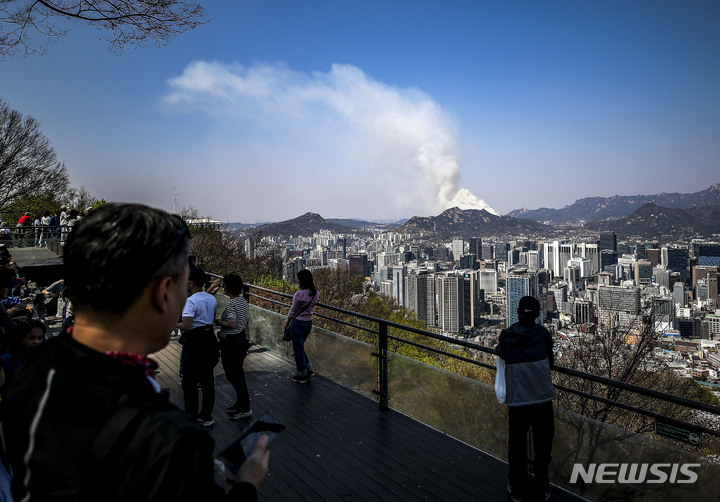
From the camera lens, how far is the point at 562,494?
3.48 metres

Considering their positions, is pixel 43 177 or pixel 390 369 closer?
pixel 390 369

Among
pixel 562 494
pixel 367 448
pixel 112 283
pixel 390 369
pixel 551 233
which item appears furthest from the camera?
pixel 551 233

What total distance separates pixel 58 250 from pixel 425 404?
17968 mm

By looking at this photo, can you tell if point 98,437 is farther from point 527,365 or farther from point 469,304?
point 469,304

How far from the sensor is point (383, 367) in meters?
5.14

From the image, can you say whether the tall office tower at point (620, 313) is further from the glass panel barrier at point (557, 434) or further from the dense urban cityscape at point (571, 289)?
the glass panel barrier at point (557, 434)

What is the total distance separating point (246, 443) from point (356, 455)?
3.07m

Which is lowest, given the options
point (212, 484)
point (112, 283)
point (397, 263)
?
point (397, 263)

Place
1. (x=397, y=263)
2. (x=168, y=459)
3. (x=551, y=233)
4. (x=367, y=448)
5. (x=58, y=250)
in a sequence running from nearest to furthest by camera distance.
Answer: (x=168, y=459)
(x=367, y=448)
(x=58, y=250)
(x=397, y=263)
(x=551, y=233)

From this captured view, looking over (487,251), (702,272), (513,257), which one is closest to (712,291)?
(702,272)

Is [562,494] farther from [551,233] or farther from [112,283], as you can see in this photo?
[551,233]

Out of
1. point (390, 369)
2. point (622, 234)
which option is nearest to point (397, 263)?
point (622, 234)

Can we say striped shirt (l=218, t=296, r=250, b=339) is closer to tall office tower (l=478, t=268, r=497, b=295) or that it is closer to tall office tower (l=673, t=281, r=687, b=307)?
tall office tower (l=673, t=281, r=687, b=307)

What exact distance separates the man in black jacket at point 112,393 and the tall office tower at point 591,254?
8725 cm
